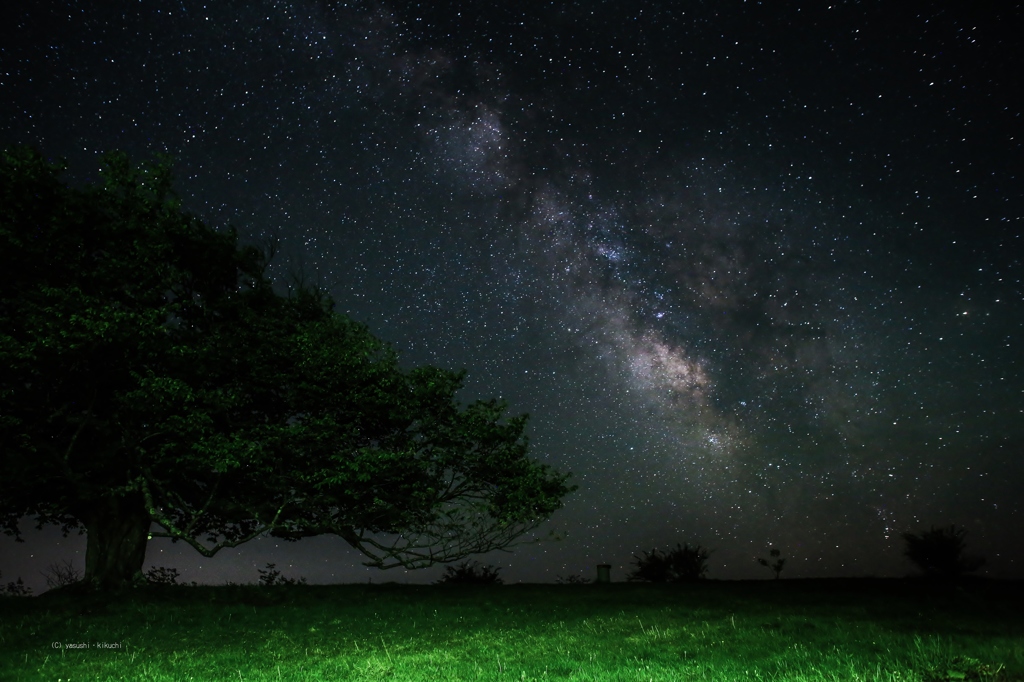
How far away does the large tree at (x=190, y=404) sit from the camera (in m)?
17.9

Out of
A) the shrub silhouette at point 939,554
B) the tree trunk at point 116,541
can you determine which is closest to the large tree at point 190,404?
the tree trunk at point 116,541

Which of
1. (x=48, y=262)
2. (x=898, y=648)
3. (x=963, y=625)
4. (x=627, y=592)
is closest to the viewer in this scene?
(x=898, y=648)

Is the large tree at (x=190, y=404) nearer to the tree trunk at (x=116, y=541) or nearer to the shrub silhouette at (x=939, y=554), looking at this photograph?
the tree trunk at (x=116, y=541)

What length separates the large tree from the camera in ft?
58.8

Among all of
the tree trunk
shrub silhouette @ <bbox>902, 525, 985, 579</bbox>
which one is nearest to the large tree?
the tree trunk

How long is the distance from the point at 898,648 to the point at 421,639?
27.4 ft

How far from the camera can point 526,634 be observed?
13984 mm

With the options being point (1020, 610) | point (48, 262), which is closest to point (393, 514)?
point (48, 262)

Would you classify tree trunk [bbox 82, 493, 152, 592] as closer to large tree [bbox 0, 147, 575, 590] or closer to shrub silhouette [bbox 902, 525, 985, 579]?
large tree [bbox 0, 147, 575, 590]

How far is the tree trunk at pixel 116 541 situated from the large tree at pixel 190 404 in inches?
1.8

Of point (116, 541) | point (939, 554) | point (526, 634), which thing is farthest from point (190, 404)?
point (939, 554)

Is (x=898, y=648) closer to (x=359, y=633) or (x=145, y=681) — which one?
(x=359, y=633)

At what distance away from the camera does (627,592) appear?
21.2m

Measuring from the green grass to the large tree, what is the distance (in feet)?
8.54
